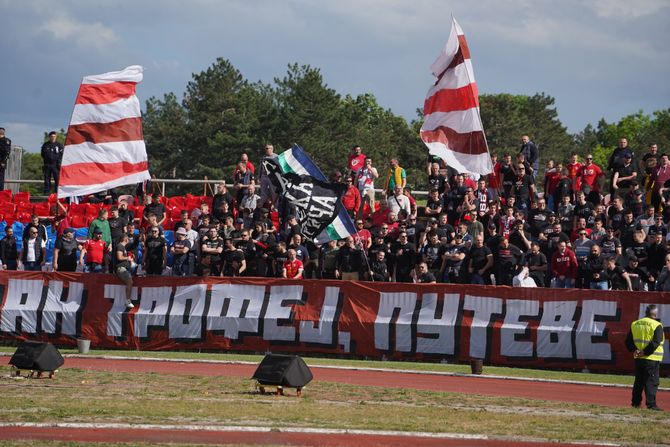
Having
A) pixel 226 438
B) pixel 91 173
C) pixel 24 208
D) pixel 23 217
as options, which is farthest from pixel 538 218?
pixel 24 208

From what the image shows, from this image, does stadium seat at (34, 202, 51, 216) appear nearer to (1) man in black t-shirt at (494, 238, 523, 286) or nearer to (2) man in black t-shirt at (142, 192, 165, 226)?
(2) man in black t-shirt at (142, 192, 165, 226)

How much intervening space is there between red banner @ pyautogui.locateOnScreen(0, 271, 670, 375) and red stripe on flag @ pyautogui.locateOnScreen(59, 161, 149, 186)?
8.00 feet

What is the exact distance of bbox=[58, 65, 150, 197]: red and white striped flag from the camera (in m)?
24.3

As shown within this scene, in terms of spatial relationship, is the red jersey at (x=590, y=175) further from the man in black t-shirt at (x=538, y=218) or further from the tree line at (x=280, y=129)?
the tree line at (x=280, y=129)

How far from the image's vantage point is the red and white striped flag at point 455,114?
986 inches

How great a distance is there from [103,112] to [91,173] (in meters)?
1.57

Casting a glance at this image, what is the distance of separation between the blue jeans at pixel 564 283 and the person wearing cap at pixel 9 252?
13834mm

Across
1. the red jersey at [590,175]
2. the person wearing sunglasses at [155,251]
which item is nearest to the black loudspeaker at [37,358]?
the person wearing sunglasses at [155,251]

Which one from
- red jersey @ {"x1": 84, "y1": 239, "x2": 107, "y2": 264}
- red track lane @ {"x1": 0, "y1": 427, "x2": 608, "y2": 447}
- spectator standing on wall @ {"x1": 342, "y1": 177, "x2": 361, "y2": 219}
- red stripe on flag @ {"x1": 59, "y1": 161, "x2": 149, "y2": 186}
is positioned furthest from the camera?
spectator standing on wall @ {"x1": 342, "y1": 177, "x2": 361, "y2": 219}

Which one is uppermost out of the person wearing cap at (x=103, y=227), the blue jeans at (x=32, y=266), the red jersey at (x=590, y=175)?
the red jersey at (x=590, y=175)

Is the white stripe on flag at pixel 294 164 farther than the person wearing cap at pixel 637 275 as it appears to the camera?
Yes

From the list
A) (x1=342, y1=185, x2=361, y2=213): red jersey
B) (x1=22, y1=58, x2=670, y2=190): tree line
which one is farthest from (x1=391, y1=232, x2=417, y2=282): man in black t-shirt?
(x1=22, y1=58, x2=670, y2=190): tree line

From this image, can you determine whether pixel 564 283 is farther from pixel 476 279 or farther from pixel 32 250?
pixel 32 250

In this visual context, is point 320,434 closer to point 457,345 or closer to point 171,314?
point 457,345
